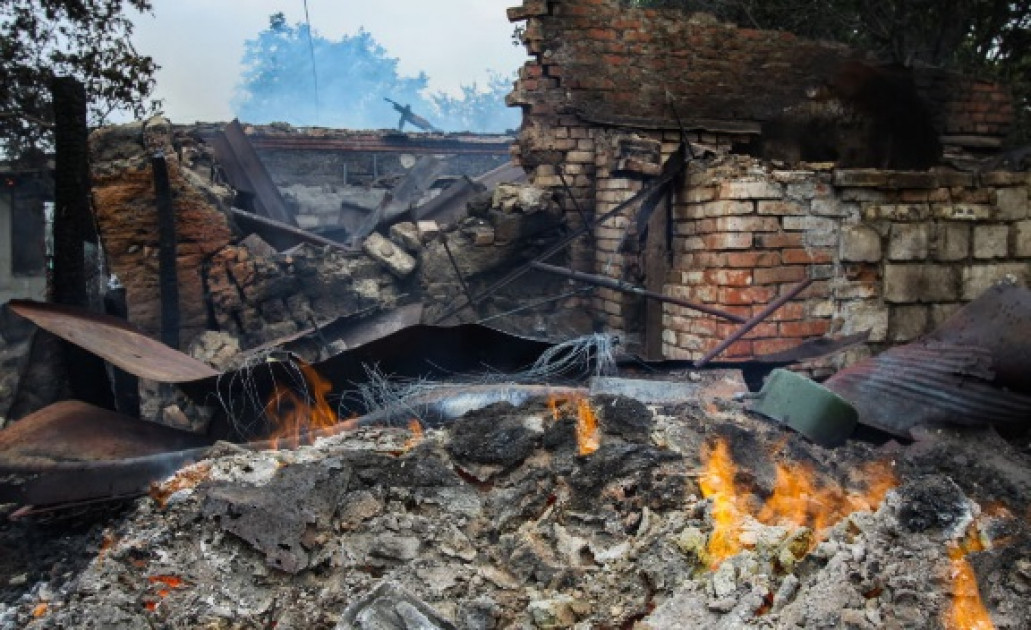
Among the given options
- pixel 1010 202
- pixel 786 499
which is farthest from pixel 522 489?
pixel 1010 202

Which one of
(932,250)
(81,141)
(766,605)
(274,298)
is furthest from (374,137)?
(766,605)

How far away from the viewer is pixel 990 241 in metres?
5.36

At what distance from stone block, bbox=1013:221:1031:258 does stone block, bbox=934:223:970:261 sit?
38 centimetres

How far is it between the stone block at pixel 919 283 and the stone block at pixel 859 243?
0.59 feet

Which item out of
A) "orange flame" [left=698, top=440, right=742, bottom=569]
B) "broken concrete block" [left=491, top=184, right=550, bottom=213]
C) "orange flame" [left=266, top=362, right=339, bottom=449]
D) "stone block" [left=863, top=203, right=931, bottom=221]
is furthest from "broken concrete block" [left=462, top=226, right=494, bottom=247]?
"orange flame" [left=698, top=440, right=742, bottom=569]

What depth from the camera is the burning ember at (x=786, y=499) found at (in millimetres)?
2494

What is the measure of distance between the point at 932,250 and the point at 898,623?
150 inches

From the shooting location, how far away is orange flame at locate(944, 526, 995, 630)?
2211mm

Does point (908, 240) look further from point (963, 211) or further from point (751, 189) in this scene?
point (751, 189)

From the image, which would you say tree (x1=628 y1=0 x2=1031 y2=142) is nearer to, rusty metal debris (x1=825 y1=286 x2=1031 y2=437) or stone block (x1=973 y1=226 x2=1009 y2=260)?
stone block (x1=973 y1=226 x2=1009 y2=260)

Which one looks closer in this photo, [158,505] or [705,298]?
[158,505]

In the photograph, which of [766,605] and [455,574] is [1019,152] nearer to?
[766,605]

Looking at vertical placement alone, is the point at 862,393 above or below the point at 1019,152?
below

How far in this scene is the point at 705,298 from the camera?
541 cm
